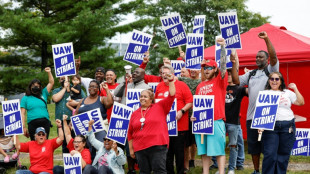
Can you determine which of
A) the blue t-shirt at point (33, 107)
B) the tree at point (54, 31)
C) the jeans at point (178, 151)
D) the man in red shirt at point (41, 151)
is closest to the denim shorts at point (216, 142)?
the jeans at point (178, 151)

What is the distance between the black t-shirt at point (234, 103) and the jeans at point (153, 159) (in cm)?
215

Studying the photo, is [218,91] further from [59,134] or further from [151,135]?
[59,134]

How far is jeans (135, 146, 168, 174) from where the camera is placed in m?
6.05

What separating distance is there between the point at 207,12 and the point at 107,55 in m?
14.3

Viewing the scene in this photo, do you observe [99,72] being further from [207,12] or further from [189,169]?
[207,12]

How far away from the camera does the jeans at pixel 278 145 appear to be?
6.52m

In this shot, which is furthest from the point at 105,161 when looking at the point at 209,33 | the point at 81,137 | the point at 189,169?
the point at 209,33

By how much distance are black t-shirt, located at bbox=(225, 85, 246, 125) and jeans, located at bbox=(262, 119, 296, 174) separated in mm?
1318

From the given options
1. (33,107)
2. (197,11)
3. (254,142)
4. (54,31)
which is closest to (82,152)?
(33,107)

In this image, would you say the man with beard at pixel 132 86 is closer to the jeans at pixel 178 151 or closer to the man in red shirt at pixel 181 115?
the man in red shirt at pixel 181 115

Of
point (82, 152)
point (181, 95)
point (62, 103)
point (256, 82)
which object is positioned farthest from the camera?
point (62, 103)

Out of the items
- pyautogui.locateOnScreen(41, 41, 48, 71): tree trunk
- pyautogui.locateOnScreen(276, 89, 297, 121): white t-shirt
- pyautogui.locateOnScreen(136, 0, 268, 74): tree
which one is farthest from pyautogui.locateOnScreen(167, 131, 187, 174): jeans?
pyautogui.locateOnScreen(136, 0, 268, 74): tree

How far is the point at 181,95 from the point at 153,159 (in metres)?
1.67

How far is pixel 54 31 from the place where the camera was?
20656 millimetres
